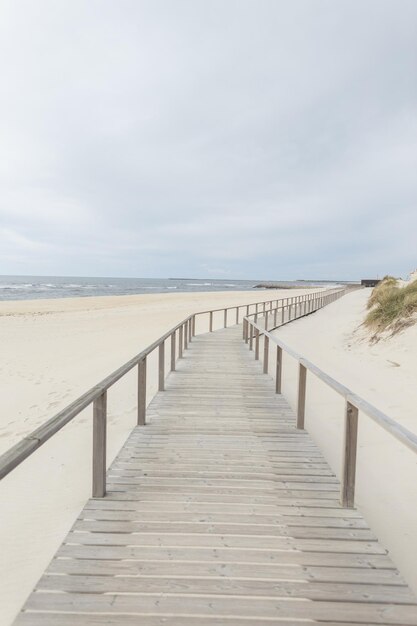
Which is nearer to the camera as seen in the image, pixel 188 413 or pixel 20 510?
pixel 20 510

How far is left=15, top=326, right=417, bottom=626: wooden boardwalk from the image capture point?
6.16 feet

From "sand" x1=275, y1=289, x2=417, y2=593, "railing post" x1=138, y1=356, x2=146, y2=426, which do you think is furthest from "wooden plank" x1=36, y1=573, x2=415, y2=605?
"railing post" x1=138, y1=356, x2=146, y2=426

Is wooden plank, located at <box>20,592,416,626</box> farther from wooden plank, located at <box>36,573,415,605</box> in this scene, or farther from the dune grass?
the dune grass

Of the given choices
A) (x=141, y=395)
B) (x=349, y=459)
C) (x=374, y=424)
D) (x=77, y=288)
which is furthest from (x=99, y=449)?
(x=77, y=288)

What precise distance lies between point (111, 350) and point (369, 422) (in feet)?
26.6

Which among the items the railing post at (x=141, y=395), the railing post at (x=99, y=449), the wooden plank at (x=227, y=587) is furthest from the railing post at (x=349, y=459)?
the railing post at (x=141, y=395)

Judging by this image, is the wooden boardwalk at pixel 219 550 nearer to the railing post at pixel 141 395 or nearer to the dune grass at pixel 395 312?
the railing post at pixel 141 395

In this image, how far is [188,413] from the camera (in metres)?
5.12

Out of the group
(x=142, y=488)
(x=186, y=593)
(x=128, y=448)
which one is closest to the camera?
(x=186, y=593)

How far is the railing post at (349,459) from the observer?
2.87 meters

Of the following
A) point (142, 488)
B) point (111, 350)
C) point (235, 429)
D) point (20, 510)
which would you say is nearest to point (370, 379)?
point (235, 429)

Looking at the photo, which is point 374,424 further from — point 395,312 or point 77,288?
point 77,288

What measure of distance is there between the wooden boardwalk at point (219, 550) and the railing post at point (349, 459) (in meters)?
0.09

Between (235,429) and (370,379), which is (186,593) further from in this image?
(370,379)
